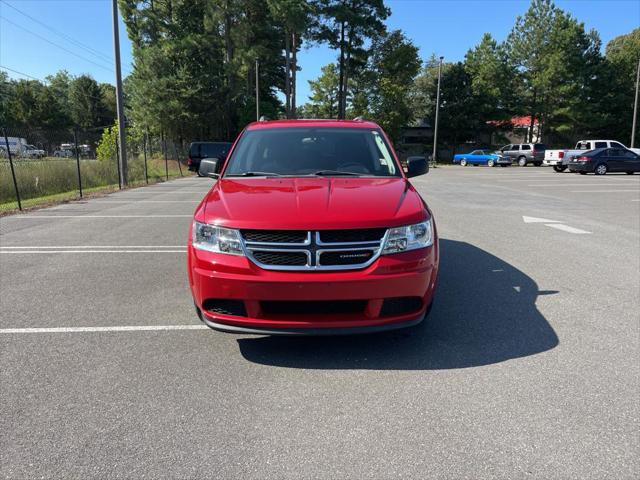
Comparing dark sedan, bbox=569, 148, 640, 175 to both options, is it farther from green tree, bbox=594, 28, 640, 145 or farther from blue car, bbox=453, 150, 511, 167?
green tree, bbox=594, 28, 640, 145

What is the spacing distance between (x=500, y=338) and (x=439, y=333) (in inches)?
18.7

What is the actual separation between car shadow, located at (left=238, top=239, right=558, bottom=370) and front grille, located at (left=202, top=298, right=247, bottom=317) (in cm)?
44

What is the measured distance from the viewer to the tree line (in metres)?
40.7

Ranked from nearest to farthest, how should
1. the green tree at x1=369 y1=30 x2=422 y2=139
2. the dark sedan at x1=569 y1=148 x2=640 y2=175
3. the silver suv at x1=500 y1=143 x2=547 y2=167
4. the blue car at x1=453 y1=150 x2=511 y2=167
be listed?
the dark sedan at x1=569 y1=148 x2=640 y2=175 → the silver suv at x1=500 y1=143 x2=547 y2=167 → the blue car at x1=453 y1=150 x2=511 y2=167 → the green tree at x1=369 y1=30 x2=422 y2=139

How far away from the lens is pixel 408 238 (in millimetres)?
3270

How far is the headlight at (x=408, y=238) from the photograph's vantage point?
3.20 metres

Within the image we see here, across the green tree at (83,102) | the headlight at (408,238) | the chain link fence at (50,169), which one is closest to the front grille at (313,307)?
the headlight at (408,238)

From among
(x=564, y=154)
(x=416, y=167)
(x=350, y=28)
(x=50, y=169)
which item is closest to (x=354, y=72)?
(x=350, y=28)

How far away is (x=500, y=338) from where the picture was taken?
12.3 feet

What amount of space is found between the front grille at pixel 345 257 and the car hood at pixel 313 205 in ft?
0.57

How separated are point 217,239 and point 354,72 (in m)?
50.2

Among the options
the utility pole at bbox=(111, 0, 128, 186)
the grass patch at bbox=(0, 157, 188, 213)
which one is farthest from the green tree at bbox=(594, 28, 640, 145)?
the grass patch at bbox=(0, 157, 188, 213)

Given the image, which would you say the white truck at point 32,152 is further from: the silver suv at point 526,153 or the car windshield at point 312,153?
the silver suv at point 526,153

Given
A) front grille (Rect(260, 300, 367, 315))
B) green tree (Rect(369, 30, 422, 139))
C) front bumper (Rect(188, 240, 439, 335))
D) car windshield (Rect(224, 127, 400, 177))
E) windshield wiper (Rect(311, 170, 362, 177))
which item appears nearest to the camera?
front bumper (Rect(188, 240, 439, 335))
